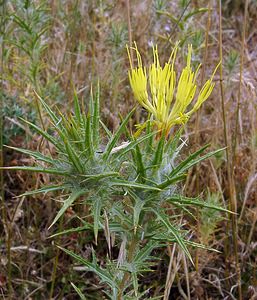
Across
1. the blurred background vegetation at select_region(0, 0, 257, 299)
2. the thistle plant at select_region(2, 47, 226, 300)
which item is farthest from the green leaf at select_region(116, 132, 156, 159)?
the blurred background vegetation at select_region(0, 0, 257, 299)

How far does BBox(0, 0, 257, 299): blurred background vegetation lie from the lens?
7.07ft

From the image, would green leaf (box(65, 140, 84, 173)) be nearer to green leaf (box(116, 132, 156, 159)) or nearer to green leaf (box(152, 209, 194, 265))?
green leaf (box(116, 132, 156, 159))

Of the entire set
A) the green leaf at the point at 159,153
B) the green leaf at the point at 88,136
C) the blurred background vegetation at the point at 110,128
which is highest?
the green leaf at the point at 88,136

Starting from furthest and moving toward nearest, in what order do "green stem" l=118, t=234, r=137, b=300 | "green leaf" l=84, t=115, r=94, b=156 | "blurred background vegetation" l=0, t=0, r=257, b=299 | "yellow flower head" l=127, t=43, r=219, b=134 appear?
"blurred background vegetation" l=0, t=0, r=257, b=299 → "green stem" l=118, t=234, r=137, b=300 → "yellow flower head" l=127, t=43, r=219, b=134 → "green leaf" l=84, t=115, r=94, b=156

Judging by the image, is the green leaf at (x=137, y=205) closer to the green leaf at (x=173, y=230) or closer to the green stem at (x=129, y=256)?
the green leaf at (x=173, y=230)

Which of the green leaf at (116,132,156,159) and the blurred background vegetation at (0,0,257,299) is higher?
the green leaf at (116,132,156,159)

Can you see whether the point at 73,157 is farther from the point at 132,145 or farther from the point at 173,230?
the point at 173,230

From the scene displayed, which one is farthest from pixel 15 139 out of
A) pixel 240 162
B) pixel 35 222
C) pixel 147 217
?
pixel 147 217

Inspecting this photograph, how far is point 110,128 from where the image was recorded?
8.79 feet

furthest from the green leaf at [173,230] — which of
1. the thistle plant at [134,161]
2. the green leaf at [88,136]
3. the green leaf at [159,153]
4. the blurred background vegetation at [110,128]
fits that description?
the blurred background vegetation at [110,128]

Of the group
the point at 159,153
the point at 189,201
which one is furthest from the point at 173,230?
the point at 159,153

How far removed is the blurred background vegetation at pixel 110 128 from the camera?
7.07 feet

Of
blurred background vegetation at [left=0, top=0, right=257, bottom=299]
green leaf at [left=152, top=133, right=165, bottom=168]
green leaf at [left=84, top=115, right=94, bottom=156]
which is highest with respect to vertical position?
green leaf at [left=84, top=115, right=94, bottom=156]

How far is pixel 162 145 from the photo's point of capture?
1193 mm
